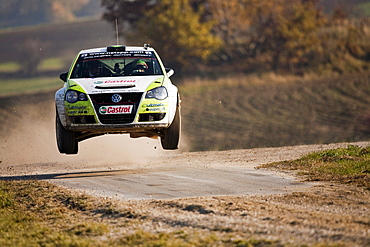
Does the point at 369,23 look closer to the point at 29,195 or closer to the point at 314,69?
the point at 314,69

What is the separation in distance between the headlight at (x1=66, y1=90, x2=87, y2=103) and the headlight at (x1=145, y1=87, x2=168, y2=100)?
99cm

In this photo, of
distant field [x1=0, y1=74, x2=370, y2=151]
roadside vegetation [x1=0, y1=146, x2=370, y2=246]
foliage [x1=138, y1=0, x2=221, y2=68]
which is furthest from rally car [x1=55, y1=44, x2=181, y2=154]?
foliage [x1=138, y1=0, x2=221, y2=68]

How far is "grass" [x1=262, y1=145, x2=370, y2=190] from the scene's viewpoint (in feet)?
37.5

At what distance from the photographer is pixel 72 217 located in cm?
899

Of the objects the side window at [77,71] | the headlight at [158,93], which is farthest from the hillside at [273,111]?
the headlight at [158,93]

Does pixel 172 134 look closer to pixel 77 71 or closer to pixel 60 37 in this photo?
pixel 77 71

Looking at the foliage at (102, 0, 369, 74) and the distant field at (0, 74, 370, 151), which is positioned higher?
the foliage at (102, 0, 369, 74)

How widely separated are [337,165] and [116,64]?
4.44 metres

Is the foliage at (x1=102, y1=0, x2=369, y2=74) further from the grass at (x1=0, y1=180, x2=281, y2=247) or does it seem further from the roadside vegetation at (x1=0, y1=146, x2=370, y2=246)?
the grass at (x1=0, y1=180, x2=281, y2=247)

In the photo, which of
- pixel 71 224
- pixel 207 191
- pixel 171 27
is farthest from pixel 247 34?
pixel 71 224

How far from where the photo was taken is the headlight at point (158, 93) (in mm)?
11594

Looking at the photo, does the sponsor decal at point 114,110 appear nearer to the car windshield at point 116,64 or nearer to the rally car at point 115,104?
the rally car at point 115,104

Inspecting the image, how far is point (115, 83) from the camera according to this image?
11664 mm

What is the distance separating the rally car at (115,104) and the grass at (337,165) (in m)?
2.50
